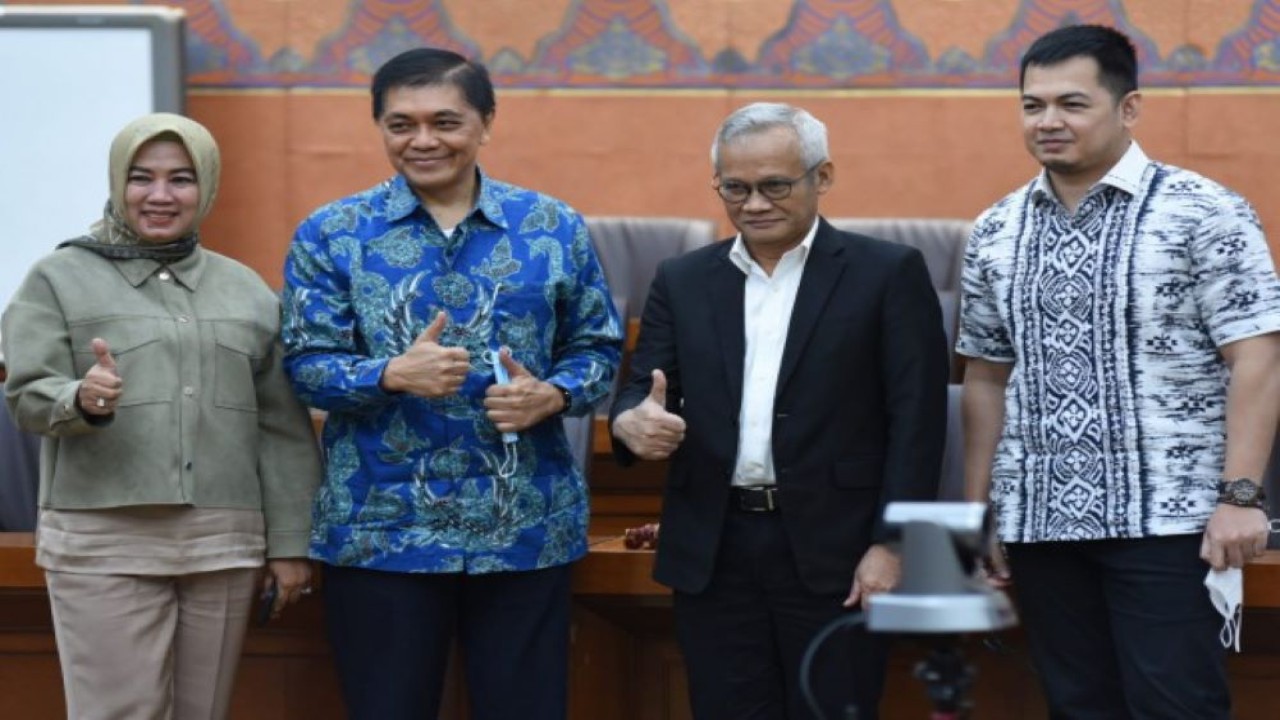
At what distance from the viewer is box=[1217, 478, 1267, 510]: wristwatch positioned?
105 inches

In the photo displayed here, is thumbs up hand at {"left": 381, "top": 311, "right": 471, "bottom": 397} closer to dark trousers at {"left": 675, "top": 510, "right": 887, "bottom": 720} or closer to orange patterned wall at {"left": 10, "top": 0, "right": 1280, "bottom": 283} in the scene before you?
dark trousers at {"left": 675, "top": 510, "right": 887, "bottom": 720}

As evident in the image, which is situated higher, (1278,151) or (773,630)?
(1278,151)

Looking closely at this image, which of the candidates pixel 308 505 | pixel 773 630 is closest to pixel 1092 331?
pixel 773 630

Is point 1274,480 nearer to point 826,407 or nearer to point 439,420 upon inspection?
point 826,407

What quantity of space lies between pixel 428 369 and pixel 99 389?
0.44m

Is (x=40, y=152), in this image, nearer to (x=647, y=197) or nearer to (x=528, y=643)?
(x=647, y=197)

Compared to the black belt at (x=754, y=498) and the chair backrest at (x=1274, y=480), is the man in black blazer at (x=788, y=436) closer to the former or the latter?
the black belt at (x=754, y=498)

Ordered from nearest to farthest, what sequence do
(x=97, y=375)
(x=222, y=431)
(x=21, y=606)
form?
1. (x=97, y=375)
2. (x=222, y=431)
3. (x=21, y=606)

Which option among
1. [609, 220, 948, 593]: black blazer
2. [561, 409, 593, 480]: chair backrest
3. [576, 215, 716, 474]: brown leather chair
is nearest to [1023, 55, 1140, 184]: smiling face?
[609, 220, 948, 593]: black blazer

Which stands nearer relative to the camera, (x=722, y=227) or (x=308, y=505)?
(x=308, y=505)

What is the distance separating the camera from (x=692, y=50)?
17.7 ft

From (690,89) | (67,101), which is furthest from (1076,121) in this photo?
(67,101)

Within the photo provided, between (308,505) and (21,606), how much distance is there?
0.63m

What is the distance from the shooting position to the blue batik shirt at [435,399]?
9.37 feet
